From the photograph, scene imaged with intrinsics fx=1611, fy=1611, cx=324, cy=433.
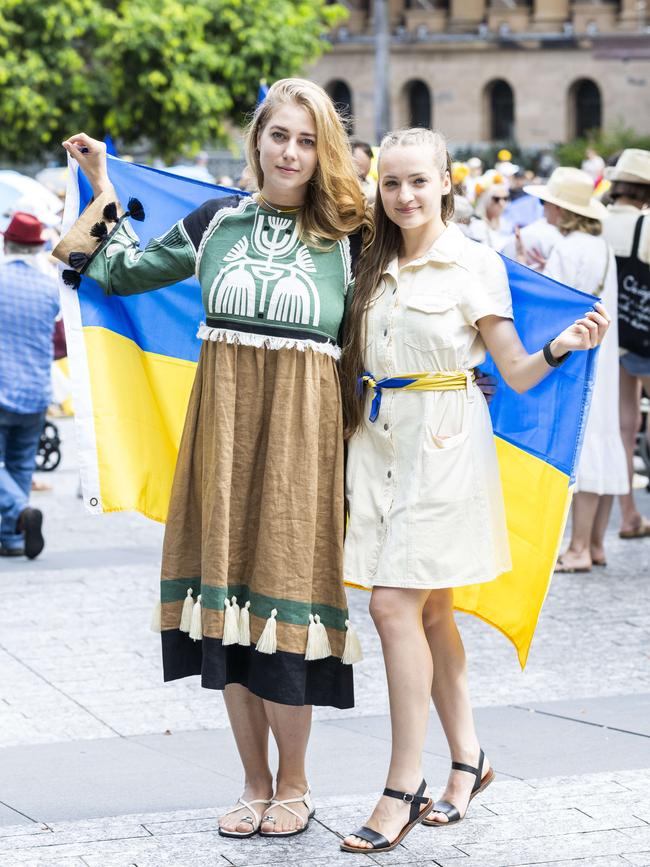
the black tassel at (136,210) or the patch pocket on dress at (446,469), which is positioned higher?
the black tassel at (136,210)

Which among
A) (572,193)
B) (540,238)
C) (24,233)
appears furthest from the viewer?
(540,238)

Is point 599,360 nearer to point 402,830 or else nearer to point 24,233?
point 24,233

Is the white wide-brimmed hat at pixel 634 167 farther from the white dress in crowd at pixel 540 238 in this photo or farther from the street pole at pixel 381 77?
the street pole at pixel 381 77

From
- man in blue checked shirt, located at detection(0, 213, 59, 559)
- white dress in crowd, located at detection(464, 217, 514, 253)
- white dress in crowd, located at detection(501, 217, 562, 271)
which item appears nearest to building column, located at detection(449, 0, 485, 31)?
white dress in crowd, located at detection(464, 217, 514, 253)

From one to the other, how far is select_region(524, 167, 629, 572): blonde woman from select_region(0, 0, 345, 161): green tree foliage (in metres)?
27.0

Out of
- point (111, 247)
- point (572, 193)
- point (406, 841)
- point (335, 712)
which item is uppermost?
point (572, 193)

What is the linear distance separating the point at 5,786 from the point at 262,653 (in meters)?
1.19

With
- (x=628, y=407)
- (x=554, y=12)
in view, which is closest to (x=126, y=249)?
(x=628, y=407)

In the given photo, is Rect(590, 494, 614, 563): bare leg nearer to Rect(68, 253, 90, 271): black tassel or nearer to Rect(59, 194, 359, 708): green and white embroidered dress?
Rect(59, 194, 359, 708): green and white embroidered dress

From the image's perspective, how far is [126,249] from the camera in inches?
179

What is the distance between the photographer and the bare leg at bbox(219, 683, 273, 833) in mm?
4410

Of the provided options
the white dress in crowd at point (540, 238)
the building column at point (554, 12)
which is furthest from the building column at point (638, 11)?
the white dress in crowd at point (540, 238)

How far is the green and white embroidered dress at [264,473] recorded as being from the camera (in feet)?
13.8

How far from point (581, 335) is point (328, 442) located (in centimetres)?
72
